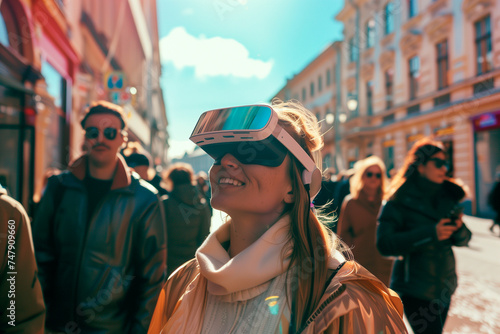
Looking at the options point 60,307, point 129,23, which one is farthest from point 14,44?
point 129,23

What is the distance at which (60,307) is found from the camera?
2328mm

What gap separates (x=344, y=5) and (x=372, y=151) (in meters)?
10.4

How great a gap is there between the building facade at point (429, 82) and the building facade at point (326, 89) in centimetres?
225

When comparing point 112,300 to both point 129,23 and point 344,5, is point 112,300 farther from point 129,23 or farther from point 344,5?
point 344,5

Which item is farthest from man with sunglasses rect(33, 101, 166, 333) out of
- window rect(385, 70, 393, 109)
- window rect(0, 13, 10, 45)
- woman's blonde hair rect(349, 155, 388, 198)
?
window rect(385, 70, 393, 109)

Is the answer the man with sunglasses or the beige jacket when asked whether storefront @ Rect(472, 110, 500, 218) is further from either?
the beige jacket

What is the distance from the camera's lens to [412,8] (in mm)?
19391

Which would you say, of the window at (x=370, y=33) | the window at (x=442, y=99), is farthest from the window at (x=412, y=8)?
the window at (x=442, y=99)

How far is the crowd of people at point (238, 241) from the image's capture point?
1193mm

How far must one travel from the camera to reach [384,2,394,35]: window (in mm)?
20875

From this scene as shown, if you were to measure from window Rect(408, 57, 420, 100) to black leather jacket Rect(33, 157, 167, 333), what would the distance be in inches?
765

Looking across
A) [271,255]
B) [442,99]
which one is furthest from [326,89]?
[271,255]

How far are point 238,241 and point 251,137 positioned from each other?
387mm

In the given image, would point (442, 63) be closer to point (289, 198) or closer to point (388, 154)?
point (388, 154)
